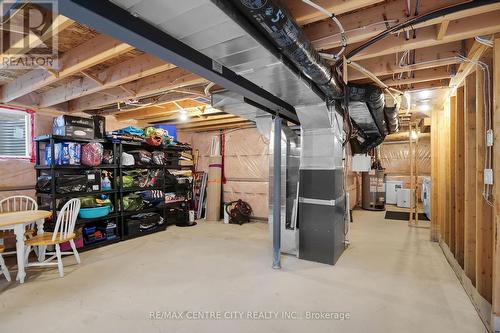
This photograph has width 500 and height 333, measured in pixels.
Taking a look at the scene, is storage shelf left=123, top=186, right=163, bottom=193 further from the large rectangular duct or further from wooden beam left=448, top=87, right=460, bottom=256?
wooden beam left=448, top=87, right=460, bottom=256

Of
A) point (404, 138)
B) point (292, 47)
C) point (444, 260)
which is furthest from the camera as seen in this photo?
point (404, 138)

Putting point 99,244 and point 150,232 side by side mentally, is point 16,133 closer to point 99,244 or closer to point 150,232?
point 99,244

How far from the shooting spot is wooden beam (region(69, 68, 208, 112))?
2.99 metres

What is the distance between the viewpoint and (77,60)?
96.9 inches

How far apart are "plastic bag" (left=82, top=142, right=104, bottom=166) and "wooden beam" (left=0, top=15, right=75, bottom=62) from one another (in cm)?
171

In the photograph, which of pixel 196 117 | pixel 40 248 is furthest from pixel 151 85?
pixel 40 248

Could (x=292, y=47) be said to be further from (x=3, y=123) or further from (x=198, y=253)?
(x=3, y=123)

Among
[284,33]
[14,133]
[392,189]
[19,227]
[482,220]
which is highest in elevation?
[284,33]

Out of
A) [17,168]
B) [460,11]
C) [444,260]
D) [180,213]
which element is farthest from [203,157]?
[460,11]

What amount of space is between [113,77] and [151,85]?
0.46 meters

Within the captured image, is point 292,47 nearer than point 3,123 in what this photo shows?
Yes

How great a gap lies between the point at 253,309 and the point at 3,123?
14.8 feet

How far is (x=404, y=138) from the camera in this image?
7.93m

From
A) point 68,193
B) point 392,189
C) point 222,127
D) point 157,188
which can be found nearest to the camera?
point 68,193
